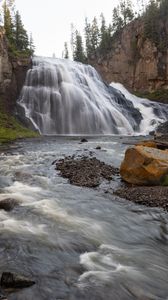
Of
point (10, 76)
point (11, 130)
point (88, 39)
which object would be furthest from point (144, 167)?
point (88, 39)

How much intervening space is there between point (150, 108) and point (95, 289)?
197 ft

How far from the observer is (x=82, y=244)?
963 cm

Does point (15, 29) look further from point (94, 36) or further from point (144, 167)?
point (144, 167)

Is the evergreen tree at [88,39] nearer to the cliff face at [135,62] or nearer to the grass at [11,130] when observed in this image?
the cliff face at [135,62]

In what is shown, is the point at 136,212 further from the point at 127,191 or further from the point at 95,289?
the point at 95,289

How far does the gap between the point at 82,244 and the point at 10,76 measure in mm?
45734

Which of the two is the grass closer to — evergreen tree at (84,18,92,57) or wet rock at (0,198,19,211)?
wet rock at (0,198,19,211)

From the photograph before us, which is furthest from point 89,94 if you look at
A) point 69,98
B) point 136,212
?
point 136,212

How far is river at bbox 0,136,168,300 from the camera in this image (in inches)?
290

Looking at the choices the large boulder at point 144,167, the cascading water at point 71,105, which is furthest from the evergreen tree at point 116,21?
the large boulder at point 144,167

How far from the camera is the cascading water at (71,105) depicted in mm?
47812

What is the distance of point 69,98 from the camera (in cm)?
5012

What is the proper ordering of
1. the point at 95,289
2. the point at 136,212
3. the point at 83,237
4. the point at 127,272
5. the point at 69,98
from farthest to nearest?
the point at 69,98, the point at 136,212, the point at 83,237, the point at 127,272, the point at 95,289

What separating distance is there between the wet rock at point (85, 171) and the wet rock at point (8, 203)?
13.8ft
